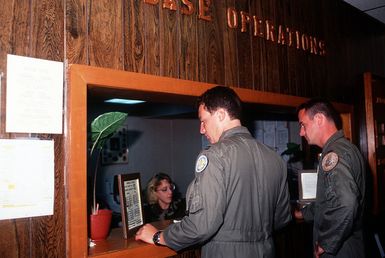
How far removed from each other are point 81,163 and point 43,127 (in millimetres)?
197

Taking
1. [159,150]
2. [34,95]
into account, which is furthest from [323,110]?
[159,150]

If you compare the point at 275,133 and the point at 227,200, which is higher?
the point at 275,133

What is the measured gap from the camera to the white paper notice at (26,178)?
123 centimetres

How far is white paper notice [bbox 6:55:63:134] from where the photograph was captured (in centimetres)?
126

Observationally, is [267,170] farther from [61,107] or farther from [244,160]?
[61,107]

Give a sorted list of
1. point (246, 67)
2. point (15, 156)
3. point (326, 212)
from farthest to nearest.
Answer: point (246, 67) → point (326, 212) → point (15, 156)

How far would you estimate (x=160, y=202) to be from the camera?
3061 mm

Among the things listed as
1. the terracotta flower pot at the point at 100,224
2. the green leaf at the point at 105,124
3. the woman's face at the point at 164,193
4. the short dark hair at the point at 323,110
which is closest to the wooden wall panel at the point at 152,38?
the green leaf at the point at 105,124

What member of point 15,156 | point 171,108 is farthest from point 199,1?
point 171,108

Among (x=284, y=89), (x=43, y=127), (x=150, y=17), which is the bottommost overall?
(x=43, y=127)

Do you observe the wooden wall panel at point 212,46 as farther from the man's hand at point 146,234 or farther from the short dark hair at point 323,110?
the man's hand at point 146,234

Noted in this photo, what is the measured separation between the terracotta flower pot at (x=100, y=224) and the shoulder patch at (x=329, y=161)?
117cm

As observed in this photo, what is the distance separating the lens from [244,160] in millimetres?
1518

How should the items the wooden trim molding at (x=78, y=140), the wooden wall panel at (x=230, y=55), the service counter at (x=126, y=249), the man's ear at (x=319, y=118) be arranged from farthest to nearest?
the man's ear at (x=319, y=118) → the wooden wall panel at (x=230, y=55) → the service counter at (x=126, y=249) → the wooden trim molding at (x=78, y=140)
